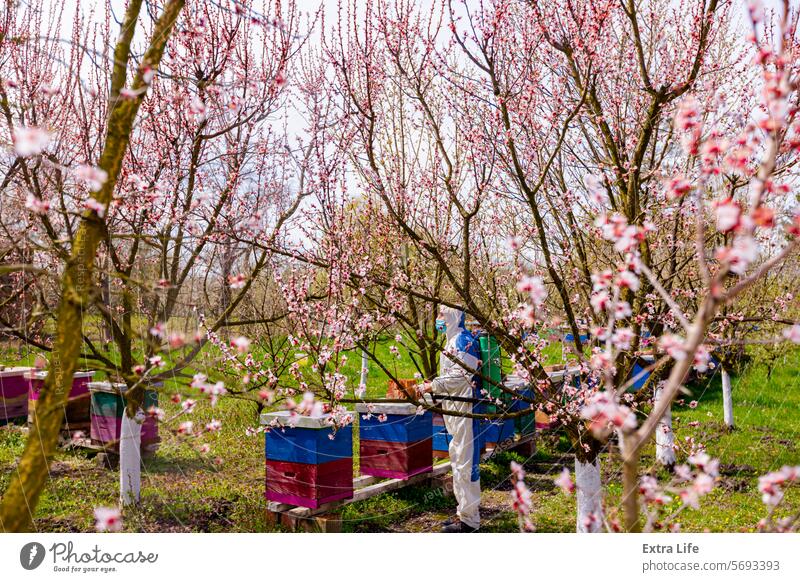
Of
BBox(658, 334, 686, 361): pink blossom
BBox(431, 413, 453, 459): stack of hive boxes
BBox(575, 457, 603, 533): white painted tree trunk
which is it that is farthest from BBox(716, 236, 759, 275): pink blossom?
BBox(431, 413, 453, 459): stack of hive boxes

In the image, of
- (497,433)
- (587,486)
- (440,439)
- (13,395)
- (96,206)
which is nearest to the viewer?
(96,206)

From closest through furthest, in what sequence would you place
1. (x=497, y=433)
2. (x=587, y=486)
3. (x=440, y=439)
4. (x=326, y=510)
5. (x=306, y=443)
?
(x=587, y=486) → (x=306, y=443) → (x=326, y=510) → (x=440, y=439) → (x=497, y=433)

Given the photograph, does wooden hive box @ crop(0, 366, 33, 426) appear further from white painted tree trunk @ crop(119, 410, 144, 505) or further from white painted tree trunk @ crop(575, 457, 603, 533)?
white painted tree trunk @ crop(575, 457, 603, 533)

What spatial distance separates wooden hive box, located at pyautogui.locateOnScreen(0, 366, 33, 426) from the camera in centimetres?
689

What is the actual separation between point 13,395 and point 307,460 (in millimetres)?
4874

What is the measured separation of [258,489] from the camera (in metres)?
4.71

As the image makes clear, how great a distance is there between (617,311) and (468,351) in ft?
8.66

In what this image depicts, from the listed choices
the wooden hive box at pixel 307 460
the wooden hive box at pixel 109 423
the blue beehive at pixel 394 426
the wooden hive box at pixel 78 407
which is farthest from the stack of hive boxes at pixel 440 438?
the wooden hive box at pixel 78 407

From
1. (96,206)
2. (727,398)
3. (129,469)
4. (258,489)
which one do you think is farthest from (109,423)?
(727,398)

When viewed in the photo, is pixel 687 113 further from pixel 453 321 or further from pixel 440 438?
pixel 440 438

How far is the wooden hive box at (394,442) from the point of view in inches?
183

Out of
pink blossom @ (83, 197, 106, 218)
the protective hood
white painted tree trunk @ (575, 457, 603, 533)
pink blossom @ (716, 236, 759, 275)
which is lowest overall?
white painted tree trunk @ (575, 457, 603, 533)

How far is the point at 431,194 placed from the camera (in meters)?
5.22

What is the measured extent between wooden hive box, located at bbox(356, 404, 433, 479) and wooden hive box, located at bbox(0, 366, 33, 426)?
429 centimetres
